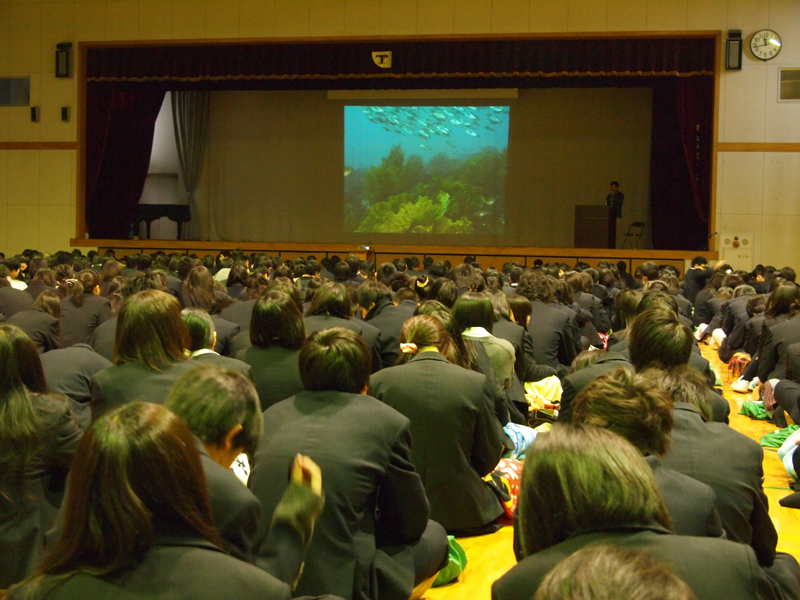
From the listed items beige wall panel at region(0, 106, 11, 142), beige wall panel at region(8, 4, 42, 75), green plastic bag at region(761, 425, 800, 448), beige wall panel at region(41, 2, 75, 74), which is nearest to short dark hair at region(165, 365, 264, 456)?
green plastic bag at region(761, 425, 800, 448)

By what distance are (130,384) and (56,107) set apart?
14.5 metres

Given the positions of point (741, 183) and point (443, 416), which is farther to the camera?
point (741, 183)

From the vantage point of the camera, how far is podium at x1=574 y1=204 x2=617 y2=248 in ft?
50.2

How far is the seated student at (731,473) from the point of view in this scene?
2561 millimetres

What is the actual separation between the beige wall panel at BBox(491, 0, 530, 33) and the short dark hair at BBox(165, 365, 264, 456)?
13.1 meters

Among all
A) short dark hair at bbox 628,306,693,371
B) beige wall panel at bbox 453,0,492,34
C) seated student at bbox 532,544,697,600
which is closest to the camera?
seated student at bbox 532,544,697,600

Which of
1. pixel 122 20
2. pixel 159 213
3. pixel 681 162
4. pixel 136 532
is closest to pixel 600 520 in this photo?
pixel 136 532

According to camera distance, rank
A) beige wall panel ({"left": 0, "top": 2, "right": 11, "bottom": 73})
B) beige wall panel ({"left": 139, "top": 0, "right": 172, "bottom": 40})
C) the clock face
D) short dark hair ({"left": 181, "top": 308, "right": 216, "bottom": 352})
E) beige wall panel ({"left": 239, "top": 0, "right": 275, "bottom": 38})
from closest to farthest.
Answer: short dark hair ({"left": 181, "top": 308, "right": 216, "bottom": 352}) → the clock face → beige wall panel ({"left": 239, "top": 0, "right": 275, "bottom": 38}) → beige wall panel ({"left": 139, "top": 0, "right": 172, "bottom": 40}) → beige wall panel ({"left": 0, "top": 2, "right": 11, "bottom": 73})

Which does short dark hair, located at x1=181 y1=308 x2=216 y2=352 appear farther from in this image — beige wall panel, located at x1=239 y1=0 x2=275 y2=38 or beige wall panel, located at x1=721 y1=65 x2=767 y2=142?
beige wall panel, located at x1=721 y1=65 x2=767 y2=142

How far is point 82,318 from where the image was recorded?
6.11 m

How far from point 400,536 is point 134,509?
1.45 metres

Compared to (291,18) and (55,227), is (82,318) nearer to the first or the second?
(291,18)

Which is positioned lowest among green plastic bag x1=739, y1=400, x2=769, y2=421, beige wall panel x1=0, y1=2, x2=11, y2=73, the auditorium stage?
green plastic bag x1=739, y1=400, x2=769, y2=421

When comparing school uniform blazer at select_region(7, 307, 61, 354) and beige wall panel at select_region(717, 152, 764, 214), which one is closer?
school uniform blazer at select_region(7, 307, 61, 354)
